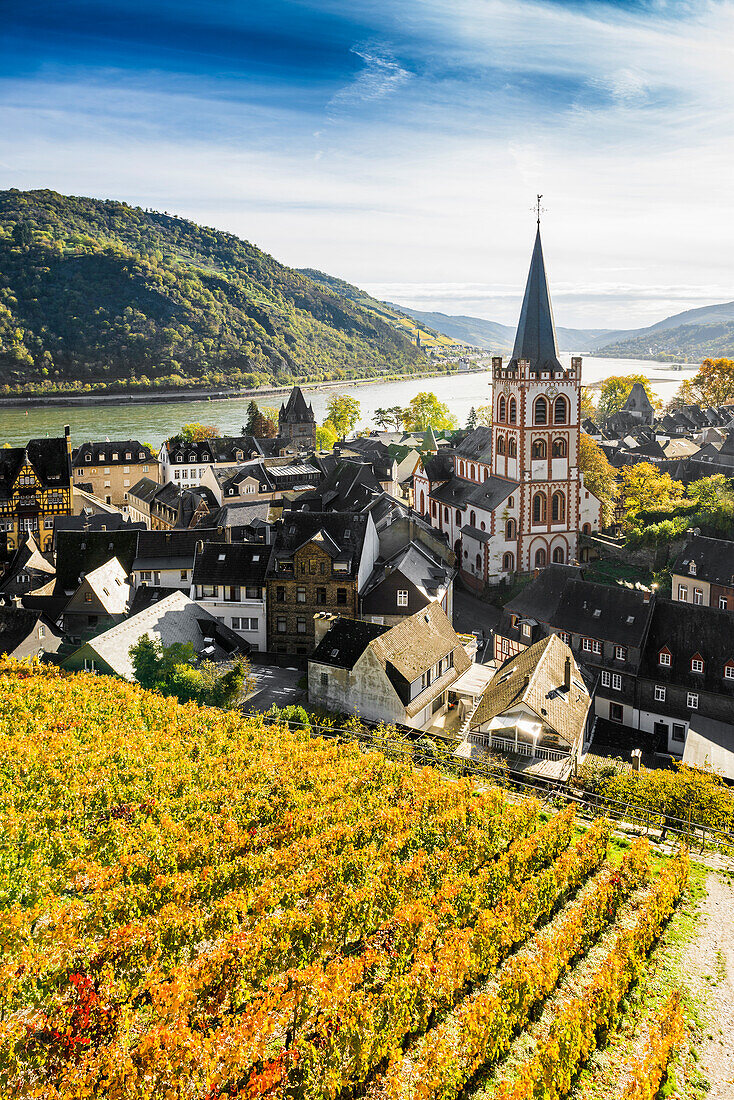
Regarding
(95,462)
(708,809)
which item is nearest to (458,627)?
(708,809)

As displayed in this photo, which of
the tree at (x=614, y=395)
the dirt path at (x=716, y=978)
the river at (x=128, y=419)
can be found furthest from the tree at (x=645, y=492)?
the tree at (x=614, y=395)

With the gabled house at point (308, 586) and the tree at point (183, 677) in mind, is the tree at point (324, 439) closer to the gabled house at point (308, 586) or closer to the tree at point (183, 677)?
the gabled house at point (308, 586)

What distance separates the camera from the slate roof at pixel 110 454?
3049 inches

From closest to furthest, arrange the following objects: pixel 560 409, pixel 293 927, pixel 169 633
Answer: pixel 293 927 < pixel 169 633 < pixel 560 409

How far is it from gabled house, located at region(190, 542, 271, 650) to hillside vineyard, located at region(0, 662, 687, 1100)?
56.9 ft

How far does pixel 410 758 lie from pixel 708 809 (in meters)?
8.36

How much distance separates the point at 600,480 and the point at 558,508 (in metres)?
9.78

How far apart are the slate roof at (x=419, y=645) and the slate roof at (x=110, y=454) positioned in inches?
2008

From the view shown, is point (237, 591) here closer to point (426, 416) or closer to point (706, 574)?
point (706, 574)

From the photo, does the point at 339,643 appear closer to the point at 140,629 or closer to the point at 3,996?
the point at 140,629

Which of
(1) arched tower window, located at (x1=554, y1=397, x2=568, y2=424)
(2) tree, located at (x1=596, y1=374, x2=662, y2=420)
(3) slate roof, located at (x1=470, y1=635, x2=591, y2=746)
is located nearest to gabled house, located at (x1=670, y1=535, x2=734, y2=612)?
(3) slate roof, located at (x1=470, y1=635, x2=591, y2=746)

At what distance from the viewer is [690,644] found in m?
32.4

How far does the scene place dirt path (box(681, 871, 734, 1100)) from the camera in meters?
12.2

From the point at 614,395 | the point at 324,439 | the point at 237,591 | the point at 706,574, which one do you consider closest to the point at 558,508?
the point at 706,574
